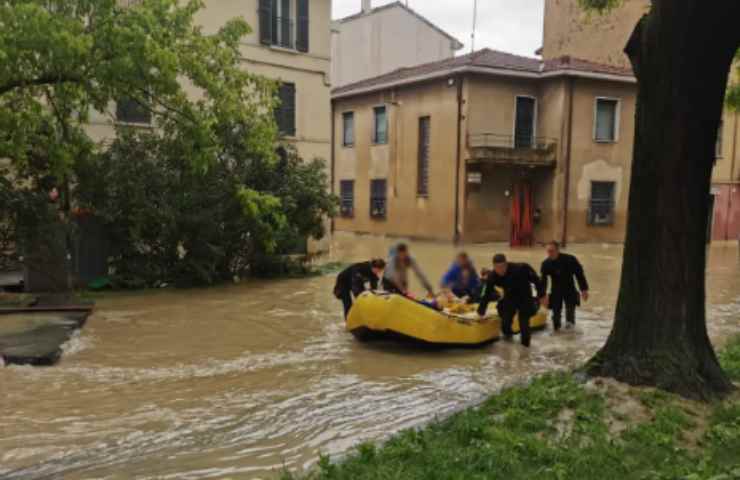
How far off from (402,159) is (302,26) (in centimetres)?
793

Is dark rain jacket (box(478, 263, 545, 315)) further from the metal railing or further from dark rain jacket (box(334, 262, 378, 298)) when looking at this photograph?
the metal railing

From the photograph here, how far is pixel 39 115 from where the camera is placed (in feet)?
40.2

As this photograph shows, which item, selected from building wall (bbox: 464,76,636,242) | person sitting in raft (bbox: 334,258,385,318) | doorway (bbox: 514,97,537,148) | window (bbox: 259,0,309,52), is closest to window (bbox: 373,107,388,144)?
building wall (bbox: 464,76,636,242)

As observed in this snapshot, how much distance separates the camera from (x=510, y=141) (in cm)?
2744

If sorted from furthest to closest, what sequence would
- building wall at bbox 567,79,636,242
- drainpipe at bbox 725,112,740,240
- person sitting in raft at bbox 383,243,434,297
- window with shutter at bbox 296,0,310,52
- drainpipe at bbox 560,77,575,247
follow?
drainpipe at bbox 725,112,740,240 < building wall at bbox 567,79,636,242 < drainpipe at bbox 560,77,575,247 < window with shutter at bbox 296,0,310,52 < person sitting in raft at bbox 383,243,434,297

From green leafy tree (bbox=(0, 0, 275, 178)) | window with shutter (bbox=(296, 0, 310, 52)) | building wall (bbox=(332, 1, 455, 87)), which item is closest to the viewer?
green leafy tree (bbox=(0, 0, 275, 178))

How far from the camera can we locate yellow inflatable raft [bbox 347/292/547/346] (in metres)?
9.81

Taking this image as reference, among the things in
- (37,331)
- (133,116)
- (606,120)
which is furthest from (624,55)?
(37,331)

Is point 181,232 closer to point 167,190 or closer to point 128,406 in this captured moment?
point 167,190

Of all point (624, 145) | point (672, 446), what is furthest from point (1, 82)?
point (624, 145)

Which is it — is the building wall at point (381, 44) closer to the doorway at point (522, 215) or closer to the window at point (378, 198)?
the window at point (378, 198)

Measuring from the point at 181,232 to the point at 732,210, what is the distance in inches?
1036

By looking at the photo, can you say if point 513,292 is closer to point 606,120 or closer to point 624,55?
point 606,120

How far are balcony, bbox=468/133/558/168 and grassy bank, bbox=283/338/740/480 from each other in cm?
1938
